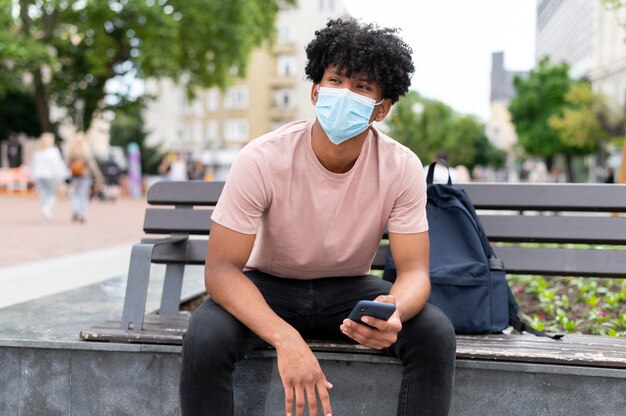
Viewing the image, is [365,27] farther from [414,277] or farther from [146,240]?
[146,240]

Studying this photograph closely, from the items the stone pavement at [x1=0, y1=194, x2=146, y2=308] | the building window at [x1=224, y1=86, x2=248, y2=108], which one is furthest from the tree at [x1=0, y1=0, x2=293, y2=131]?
the building window at [x1=224, y1=86, x2=248, y2=108]

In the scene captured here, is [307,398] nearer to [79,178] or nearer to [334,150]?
[334,150]

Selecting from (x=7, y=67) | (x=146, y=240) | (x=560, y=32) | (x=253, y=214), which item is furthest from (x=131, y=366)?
(x=560, y=32)

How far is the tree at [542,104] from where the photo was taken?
54000 millimetres

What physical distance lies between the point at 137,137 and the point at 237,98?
2098 centimetres

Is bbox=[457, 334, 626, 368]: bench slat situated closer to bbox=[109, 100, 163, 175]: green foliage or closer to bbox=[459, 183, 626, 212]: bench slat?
bbox=[459, 183, 626, 212]: bench slat

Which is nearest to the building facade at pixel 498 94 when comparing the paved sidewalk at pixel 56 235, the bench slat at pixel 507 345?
the paved sidewalk at pixel 56 235

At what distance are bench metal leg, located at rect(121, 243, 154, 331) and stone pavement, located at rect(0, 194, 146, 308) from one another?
1766mm

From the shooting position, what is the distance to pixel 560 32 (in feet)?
280

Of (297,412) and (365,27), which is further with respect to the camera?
(365,27)

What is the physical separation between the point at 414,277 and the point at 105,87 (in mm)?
31112

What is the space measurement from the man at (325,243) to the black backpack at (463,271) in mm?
298

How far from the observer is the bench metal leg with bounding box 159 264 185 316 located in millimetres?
3729

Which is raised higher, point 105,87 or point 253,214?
point 105,87
